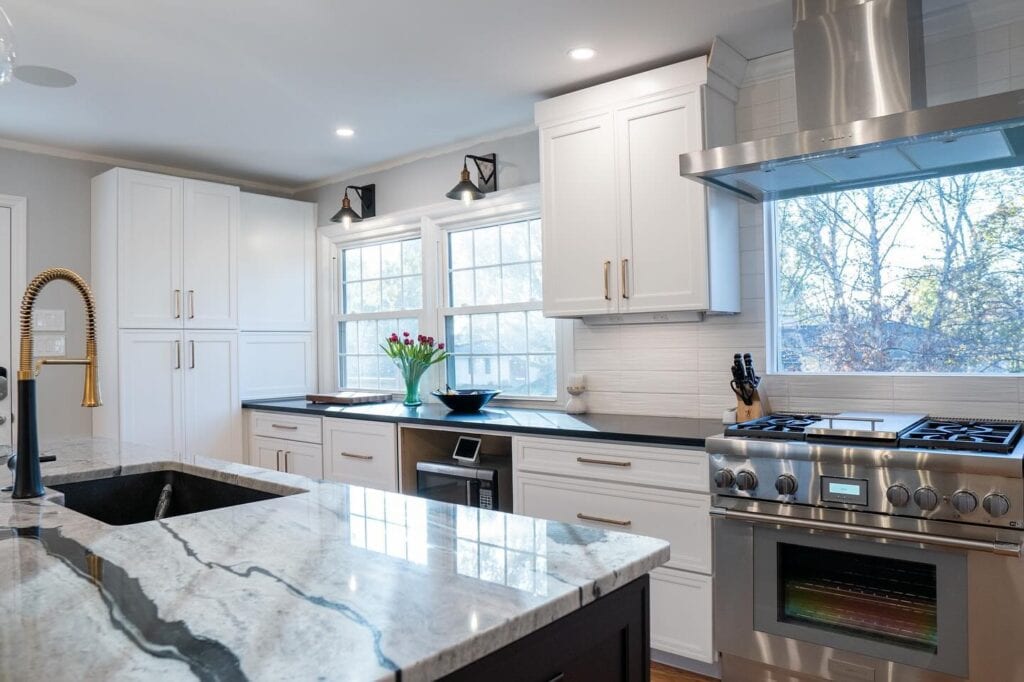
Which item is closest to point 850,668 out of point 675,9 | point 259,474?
point 259,474

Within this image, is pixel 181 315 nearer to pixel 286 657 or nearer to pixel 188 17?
pixel 188 17

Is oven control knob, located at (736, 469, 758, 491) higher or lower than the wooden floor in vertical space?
higher

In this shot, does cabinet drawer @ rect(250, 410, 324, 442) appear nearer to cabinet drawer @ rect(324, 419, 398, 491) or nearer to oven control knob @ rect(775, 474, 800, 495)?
cabinet drawer @ rect(324, 419, 398, 491)

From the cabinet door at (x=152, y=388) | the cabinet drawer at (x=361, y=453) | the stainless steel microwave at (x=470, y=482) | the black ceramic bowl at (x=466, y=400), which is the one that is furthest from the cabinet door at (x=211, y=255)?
the stainless steel microwave at (x=470, y=482)

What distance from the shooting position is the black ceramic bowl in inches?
144

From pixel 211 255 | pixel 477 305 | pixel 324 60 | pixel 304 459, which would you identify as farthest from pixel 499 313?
pixel 211 255

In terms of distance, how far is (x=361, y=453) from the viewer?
382 centimetres

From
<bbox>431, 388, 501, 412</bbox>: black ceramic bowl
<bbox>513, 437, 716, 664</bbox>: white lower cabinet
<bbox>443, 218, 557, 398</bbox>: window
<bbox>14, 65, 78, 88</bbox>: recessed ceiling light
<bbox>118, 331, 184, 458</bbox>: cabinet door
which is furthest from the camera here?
<bbox>118, 331, 184, 458</bbox>: cabinet door

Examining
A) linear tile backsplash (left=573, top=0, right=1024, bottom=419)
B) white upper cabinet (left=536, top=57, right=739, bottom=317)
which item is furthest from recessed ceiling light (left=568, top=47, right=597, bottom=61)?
linear tile backsplash (left=573, top=0, right=1024, bottom=419)

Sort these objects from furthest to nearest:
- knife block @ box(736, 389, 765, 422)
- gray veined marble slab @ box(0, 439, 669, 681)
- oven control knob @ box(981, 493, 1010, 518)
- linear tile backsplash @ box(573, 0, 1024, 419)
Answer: knife block @ box(736, 389, 765, 422) → linear tile backsplash @ box(573, 0, 1024, 419) → oven control knob @ box(981, 493, 1010, 518) → gray veined marble slab @ box(0, 439, 669, 681)

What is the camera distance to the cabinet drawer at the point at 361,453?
144 inches

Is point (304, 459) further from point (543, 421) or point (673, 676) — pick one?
point (673, 676)

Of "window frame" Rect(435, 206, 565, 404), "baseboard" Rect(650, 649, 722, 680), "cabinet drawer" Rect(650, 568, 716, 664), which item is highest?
"window frame" Rect(435, 206, 565, 404)

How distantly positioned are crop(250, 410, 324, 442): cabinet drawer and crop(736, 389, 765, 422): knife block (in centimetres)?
230
